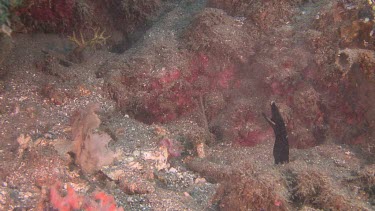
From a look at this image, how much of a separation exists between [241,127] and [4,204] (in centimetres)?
363

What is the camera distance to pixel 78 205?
3146mm

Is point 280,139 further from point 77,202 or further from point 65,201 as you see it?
point 65,201

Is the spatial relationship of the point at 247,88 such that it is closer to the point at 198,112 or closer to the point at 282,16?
the point at 198,112

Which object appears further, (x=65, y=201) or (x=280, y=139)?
(x=280, y=139)

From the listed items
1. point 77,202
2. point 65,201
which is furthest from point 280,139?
point 65,201

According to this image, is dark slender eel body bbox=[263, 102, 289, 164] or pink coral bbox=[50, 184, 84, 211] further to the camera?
dark slender eel body bbox=[263, 102, 289, 164]

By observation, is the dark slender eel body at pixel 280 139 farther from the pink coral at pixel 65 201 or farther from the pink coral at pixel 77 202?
the pink coral at pixel 65 201

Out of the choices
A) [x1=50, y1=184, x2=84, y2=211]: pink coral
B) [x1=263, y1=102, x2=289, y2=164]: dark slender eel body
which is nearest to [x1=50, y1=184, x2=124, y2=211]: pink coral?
[x1=50, y1=184, x2=84, y2=211]: pink coral

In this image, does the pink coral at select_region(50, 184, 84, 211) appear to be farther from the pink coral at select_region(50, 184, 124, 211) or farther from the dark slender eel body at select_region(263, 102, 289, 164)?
the dark slender eel body at select_region(263, 102, 289, 164)

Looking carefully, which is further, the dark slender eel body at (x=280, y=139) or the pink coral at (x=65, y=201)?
the dark slender eel body at (x=280, y=139)

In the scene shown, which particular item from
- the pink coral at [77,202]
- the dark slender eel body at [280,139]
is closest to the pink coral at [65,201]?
the pink coral at [77,202]

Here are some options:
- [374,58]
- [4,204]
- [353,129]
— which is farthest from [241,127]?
[4,204]

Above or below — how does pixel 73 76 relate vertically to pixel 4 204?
above

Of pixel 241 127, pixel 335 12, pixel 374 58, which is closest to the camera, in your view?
pixel 374 58
